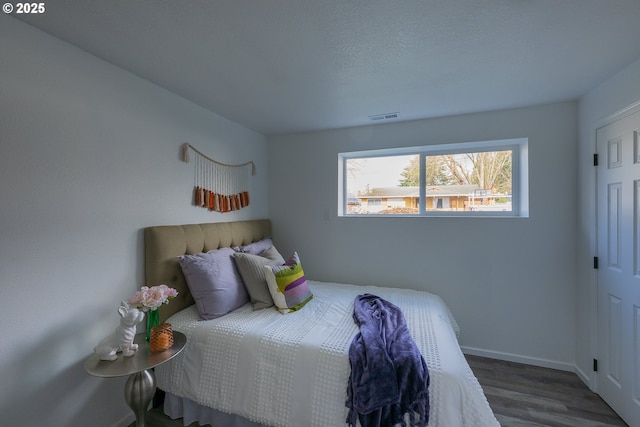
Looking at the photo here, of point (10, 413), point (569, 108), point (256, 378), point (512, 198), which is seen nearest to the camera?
point (10, 413)

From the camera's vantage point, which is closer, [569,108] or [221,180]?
[569,108]

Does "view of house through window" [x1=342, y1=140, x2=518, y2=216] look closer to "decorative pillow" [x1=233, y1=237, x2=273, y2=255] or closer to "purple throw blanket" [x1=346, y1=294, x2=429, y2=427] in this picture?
"decorative pillow" [x1=233, y1=237, x2=273, y2=255]

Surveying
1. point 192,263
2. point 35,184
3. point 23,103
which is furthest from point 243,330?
point 23,103

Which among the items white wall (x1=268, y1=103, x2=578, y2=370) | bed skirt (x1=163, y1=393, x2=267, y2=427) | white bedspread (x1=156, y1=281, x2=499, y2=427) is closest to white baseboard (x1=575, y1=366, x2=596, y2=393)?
white wall (x1=268, y1=103, x2=578, y2=370)

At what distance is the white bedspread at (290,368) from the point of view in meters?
1.32

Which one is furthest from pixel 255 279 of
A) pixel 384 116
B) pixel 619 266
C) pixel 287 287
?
pixel 619 266

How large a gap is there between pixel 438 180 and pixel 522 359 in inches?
71.9

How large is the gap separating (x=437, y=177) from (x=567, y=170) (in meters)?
Result: 1.04

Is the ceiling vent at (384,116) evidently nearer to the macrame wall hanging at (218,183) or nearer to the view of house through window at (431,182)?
the view of house through window at (431,182)

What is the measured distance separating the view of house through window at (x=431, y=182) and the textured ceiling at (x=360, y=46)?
2.08ft

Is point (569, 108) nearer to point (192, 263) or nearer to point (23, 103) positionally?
point (192, 263)

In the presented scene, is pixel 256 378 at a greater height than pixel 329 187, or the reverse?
pixel 329 187

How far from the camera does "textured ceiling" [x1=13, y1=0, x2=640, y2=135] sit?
1268mm

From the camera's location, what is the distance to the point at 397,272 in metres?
2.85
